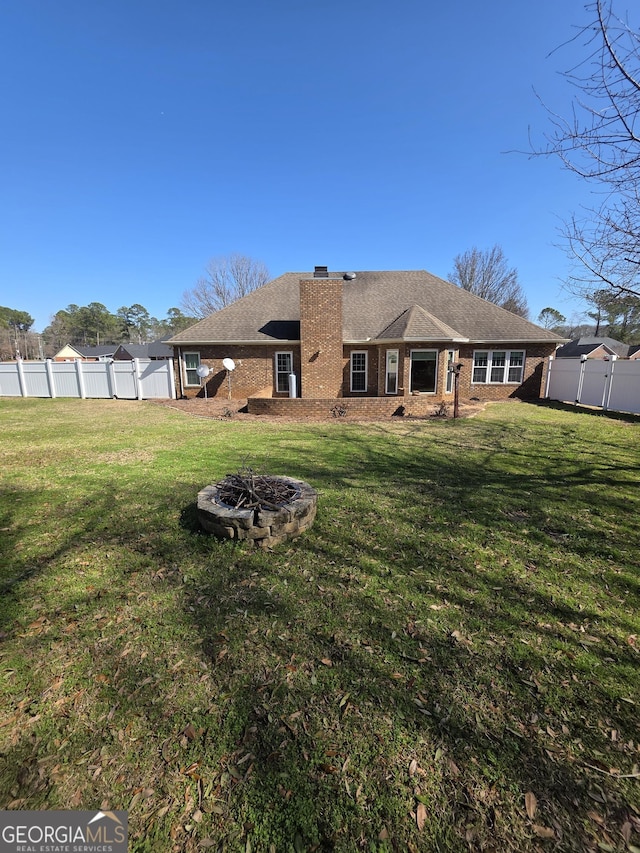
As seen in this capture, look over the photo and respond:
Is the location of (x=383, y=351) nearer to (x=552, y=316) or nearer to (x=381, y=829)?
(x=381, y=829)

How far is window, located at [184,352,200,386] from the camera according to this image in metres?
17.1

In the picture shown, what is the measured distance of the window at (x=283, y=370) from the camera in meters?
16.9

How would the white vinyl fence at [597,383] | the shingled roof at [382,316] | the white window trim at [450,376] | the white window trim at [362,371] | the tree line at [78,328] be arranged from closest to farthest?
the white vinyl fence at [597,383]
the white window trim at [450,376]
the shingled roof at [382,316]
the white window trim at [362,371]
the tree line at [78,328]

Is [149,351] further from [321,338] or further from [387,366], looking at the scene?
[387,366]

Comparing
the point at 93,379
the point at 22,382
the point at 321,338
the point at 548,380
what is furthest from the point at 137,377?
the point at 548,380

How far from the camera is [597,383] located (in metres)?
14.3

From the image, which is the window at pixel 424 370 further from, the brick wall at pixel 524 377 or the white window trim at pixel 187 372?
the white window trim at pixel 187 372

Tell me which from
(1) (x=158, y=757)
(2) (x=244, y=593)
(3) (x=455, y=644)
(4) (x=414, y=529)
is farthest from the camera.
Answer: (4) (x=414, y=529)

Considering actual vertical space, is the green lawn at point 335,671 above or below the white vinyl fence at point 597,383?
below

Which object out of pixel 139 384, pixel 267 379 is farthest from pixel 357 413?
pixel 139 384

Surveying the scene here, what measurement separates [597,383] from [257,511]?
15511 mm

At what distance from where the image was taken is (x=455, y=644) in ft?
9.37

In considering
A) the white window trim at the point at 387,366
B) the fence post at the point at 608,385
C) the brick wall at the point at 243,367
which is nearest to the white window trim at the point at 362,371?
the white window trim at the point at 387,366

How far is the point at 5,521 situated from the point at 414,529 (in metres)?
5.24
